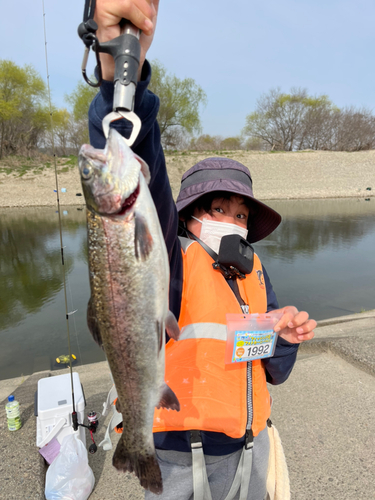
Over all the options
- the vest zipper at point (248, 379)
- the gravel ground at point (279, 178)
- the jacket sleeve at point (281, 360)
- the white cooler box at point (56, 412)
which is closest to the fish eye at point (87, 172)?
the vest zipper at point (248, 379)

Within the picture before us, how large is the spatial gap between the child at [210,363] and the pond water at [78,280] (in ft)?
11.6

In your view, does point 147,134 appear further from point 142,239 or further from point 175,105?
point 175,105

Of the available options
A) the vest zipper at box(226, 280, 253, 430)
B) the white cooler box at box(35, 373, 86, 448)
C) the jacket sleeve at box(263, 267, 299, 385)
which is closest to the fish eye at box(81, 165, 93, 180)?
the vest zipper at box(226, 280, 253, 430)

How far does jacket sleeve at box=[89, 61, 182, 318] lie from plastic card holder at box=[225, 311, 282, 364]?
0.65 meters

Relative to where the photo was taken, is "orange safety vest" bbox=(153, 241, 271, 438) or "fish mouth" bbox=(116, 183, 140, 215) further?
"orange safety vest" bbox=(153, 241, 271, 438)

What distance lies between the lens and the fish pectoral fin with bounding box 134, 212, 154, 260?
1118mm

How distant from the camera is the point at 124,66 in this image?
1.05 meters

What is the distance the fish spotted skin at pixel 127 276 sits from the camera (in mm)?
1077

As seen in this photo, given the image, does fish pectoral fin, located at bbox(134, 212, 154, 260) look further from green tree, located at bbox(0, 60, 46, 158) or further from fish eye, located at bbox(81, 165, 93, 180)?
green tree, located at bbox(0, 60, 46, 158)

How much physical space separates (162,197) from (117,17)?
2.27 feet

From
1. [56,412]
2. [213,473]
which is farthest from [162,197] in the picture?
[56,412]

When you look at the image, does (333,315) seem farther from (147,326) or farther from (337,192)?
(337,192)

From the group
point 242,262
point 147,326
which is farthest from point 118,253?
point 242,262

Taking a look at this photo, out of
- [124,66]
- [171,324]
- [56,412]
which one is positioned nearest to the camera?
[124,66]
